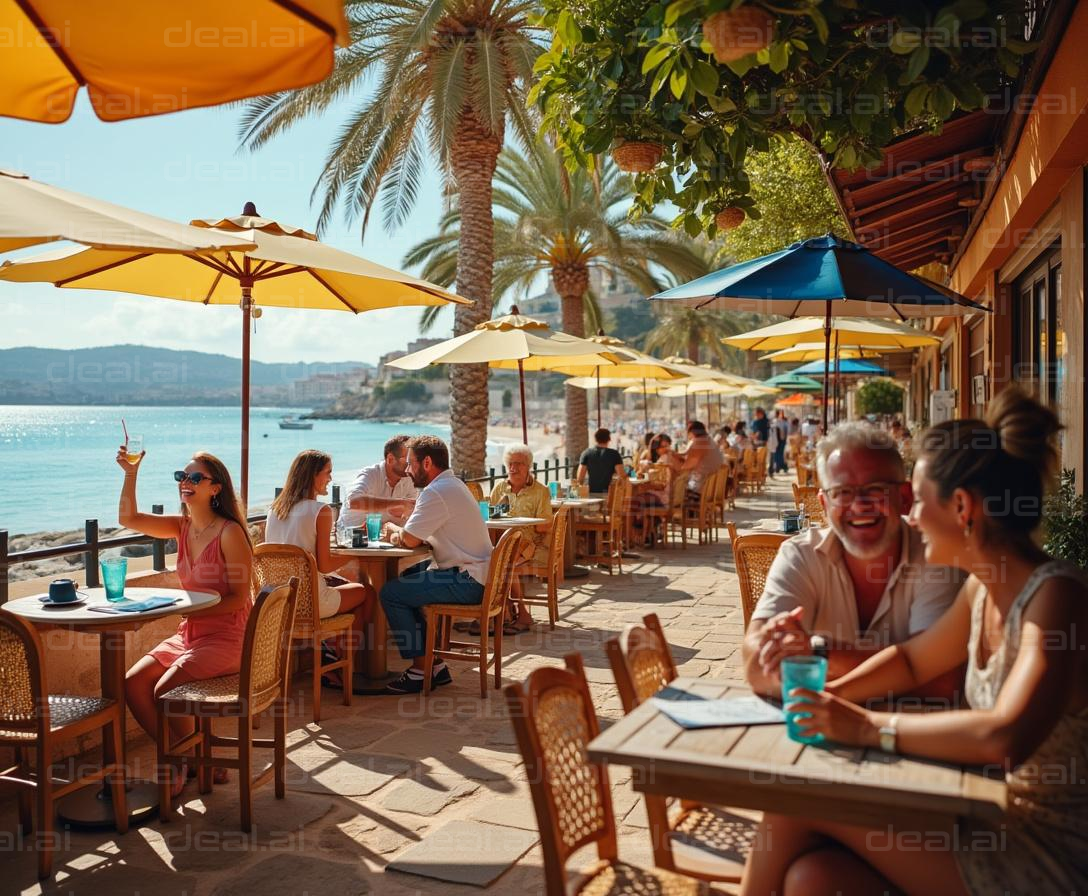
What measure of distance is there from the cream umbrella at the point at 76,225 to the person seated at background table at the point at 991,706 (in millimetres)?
2319

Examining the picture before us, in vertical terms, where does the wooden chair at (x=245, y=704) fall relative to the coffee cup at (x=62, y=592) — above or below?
below

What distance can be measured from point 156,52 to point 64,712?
2.46 metres

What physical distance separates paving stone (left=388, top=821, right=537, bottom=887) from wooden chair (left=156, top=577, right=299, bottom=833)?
721 millimetres

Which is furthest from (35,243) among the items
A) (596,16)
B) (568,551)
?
(568,551)

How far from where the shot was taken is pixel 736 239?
15.8 meters

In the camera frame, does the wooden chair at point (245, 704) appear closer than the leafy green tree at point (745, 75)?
No

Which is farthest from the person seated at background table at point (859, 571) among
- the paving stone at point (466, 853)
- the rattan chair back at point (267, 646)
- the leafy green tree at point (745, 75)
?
the rattan chair back at point (267, 646)

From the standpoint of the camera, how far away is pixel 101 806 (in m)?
3.95

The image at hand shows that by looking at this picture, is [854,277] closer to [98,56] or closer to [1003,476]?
[1003,476]

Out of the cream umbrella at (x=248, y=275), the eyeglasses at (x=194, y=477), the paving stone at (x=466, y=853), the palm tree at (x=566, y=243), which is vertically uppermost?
the palm tree at (x=566, y=243)

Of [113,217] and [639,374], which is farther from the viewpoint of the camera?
[639,374]

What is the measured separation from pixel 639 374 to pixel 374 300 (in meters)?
7.97

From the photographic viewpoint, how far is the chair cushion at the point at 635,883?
2309 millimetres

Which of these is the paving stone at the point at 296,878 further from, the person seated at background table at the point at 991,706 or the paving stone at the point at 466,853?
the person seated at background table at the point at 991,706
